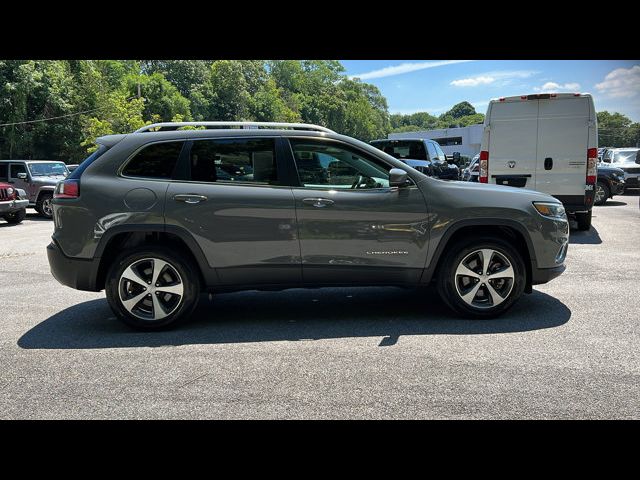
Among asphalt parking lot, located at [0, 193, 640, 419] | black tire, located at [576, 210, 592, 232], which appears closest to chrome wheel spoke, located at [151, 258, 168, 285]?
asphalt parking lot, located at [0, 193, 640, 419]

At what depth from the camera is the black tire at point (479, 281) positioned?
512 cm

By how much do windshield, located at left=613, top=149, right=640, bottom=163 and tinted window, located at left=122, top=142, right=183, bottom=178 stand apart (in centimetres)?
2155

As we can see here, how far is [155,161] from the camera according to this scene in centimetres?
506

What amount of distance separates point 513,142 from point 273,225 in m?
6.95

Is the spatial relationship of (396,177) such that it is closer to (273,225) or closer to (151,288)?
(273,225)

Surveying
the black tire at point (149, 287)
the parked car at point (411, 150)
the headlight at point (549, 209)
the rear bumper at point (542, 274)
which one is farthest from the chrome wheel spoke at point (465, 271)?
the parked car at point (411, 150)

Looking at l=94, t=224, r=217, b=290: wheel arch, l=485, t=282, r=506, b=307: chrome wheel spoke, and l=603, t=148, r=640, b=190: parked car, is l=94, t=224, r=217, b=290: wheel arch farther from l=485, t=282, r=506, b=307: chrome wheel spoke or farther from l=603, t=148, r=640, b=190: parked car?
→ l=603, t=148, r=640, b=190: parked car

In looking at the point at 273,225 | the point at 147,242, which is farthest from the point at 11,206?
the point at 273,225

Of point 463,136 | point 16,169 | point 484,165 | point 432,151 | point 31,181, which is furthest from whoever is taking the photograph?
point 463,136

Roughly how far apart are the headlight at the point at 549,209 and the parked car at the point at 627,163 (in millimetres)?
18118

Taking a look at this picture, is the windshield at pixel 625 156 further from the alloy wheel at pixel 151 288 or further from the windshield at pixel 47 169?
the alloy wheel at pixel 151 288
